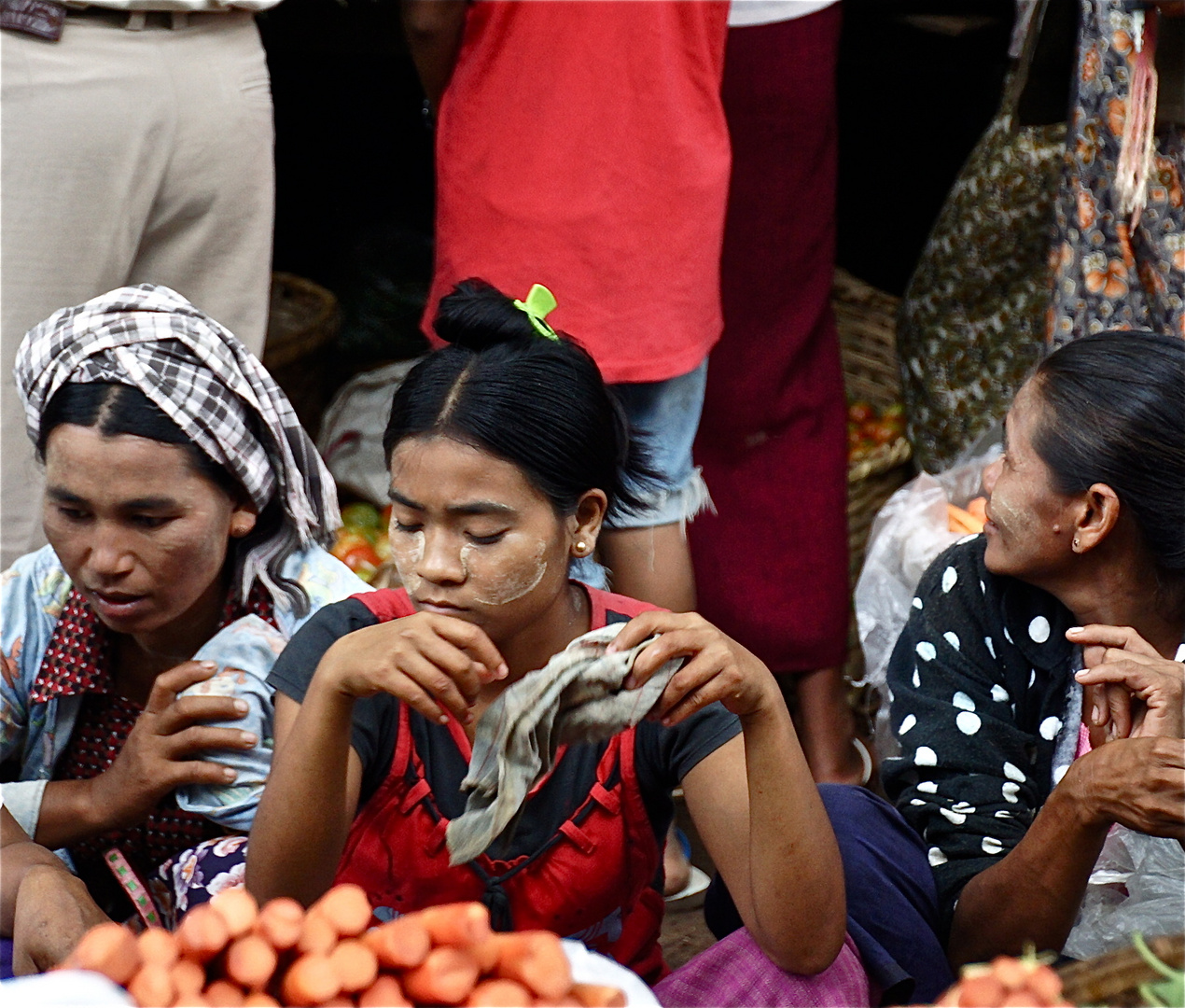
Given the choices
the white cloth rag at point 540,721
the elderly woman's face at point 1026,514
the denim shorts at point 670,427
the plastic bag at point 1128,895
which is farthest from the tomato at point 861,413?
the white cloth rag at point 540,721

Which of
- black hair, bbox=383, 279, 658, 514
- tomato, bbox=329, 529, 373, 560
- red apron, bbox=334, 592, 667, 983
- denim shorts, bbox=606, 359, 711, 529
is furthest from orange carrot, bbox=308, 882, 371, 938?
tomato, bbox=329, 529, 373, 560

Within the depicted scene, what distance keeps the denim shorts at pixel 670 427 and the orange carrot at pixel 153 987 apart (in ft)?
5.53

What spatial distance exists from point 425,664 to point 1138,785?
0.88 m

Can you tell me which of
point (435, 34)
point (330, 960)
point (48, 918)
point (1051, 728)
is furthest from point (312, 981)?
point (435, 34)

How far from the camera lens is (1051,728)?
2.15m

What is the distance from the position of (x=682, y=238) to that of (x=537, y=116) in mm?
360

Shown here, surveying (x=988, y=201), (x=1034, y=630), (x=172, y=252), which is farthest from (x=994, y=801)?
(x=988, y=201)

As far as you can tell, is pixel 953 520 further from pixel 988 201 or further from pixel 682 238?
pixel 988 201

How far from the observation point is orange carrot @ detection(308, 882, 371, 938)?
1331mm

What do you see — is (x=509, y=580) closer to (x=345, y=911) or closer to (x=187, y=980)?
(x=345, y=911)

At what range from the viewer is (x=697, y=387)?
3006 mm

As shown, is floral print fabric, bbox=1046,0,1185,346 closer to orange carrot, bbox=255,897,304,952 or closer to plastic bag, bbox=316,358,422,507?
plastic bag, bbox=316,358,422,507

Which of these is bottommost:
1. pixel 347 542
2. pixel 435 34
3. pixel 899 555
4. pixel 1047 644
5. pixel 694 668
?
pixel 347 542

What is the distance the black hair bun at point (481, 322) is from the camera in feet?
6.39
